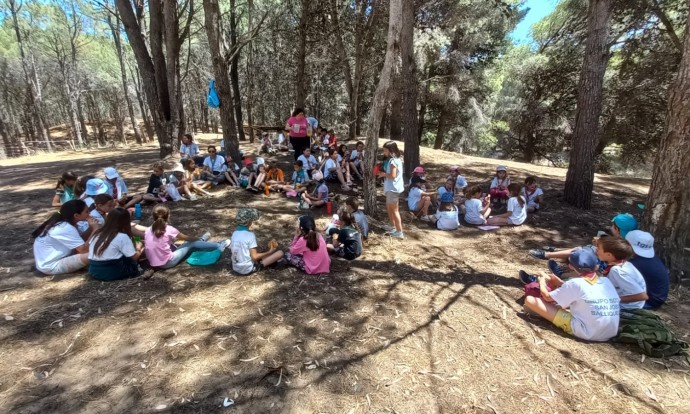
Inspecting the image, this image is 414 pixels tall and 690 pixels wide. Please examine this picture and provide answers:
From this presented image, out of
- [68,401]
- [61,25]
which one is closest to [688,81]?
[68,401]

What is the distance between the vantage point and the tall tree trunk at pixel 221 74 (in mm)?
7895

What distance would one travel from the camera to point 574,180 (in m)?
7.94

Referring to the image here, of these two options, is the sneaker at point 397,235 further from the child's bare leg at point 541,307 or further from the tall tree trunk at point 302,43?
→ the tall tree trunk at point 302,43

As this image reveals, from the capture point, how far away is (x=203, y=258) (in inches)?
195

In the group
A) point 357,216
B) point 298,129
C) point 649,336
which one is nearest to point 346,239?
point 357,216

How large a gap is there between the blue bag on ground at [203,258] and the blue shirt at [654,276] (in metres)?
5.25

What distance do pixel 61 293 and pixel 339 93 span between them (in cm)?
2375

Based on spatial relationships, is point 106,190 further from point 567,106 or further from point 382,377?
point 567,106

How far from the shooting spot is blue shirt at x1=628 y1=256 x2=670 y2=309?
153 inches

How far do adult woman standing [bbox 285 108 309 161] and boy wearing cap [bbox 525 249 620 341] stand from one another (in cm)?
739

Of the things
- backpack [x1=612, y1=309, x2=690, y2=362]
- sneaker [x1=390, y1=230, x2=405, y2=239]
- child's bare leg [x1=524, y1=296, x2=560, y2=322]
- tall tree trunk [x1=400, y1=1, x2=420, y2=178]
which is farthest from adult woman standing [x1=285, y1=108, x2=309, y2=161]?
backpack [x1=612, y1=309, x2=690, y2=362]

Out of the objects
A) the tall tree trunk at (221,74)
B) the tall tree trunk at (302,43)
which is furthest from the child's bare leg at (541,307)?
the tall tree trunk at (302,43)

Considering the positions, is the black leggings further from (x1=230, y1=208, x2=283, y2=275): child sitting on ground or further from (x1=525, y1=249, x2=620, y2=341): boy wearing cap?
(x1=525, y1=249, x2=620, y2=341): boy wearing cap

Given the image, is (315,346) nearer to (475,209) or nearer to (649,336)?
(649,336)
